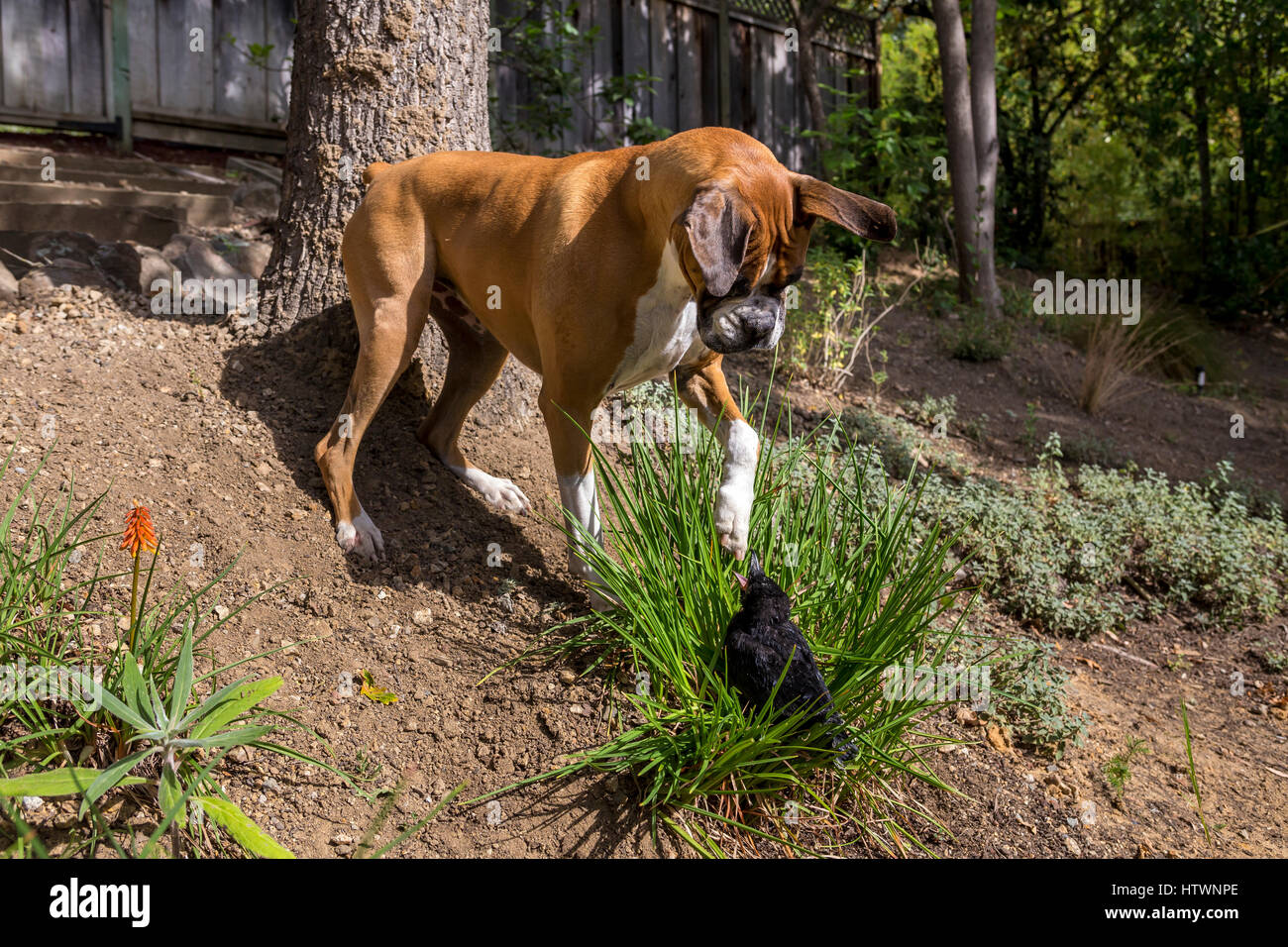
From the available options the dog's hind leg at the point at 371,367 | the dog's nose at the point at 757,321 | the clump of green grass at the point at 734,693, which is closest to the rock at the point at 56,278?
the dog's hind leg at the point at 371,367

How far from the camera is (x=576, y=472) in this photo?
316cm

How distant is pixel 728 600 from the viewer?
2.77 metres

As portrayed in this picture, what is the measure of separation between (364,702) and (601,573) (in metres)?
0.79

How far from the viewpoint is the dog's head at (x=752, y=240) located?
2494 mm

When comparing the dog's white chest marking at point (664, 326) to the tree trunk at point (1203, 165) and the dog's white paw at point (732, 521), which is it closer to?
the dog's white paw at point (732, 521)

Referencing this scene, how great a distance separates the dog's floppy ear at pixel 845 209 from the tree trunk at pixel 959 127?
550cm

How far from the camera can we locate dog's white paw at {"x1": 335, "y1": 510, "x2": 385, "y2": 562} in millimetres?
3455

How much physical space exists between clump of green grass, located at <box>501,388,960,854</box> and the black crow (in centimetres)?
5

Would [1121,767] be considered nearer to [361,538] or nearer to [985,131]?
[361,538]

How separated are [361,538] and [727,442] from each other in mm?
1357

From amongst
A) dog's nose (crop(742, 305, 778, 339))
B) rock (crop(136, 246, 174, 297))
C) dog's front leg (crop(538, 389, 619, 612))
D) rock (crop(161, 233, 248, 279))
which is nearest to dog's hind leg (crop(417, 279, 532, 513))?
dog's front leg (crop(538, 389, 619, 612))

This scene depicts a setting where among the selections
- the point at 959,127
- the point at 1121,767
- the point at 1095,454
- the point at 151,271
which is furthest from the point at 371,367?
the point at 959,127

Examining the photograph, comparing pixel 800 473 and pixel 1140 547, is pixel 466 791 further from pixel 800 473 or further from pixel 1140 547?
pixel 1140 547
